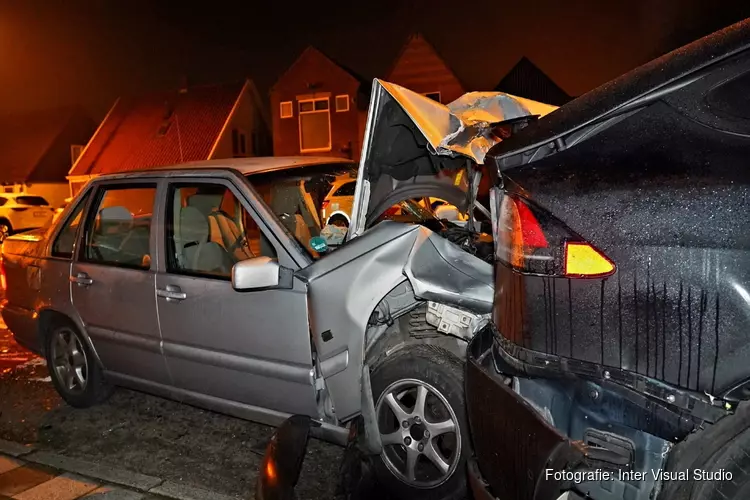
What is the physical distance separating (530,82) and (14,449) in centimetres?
2616

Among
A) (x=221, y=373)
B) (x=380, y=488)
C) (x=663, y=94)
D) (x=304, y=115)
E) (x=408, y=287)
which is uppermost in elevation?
(x=304, y=115)

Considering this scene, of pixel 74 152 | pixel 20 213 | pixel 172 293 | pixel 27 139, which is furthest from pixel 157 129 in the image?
pixel 172 293

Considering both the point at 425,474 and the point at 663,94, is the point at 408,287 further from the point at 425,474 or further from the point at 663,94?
the point at 663,94

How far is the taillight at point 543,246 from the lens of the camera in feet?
6.34

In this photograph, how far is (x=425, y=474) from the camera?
3.21 meters

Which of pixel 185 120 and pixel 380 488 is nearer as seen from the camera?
pixel 380 488

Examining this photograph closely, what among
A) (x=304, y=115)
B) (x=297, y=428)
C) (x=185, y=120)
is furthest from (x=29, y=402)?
(x=185, y=120)

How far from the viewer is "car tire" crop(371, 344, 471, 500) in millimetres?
3021

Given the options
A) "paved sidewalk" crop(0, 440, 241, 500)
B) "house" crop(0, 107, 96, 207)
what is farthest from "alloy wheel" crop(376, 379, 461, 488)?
"house" crop(0, 107, 96, 207)

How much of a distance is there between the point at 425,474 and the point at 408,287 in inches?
40.5

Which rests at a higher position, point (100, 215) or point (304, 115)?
point (304, 115)

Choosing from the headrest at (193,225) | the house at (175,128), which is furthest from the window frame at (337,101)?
the headrest at (193,225)

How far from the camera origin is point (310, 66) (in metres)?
25.1

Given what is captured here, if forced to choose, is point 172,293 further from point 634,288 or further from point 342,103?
point 342,103
